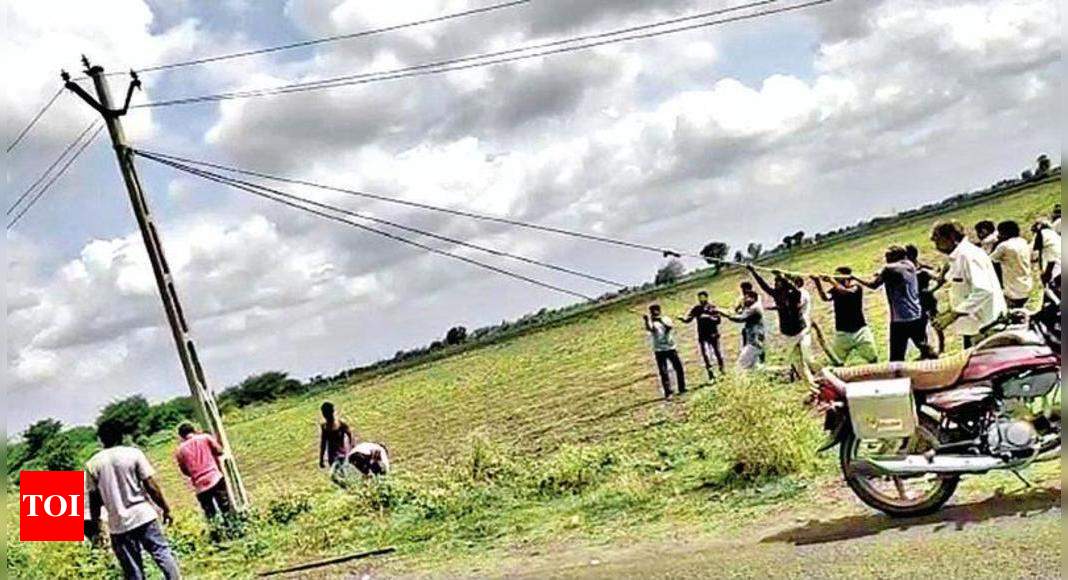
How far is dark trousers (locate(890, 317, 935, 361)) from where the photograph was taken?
1062 cm

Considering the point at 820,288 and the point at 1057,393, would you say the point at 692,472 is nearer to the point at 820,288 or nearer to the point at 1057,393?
the point at 820,288

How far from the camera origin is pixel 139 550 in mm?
8125

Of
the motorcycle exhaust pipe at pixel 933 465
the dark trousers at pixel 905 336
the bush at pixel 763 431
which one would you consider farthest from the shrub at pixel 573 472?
the motorcycle exhaust pipe at pixel 933 465

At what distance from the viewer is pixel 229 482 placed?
41.9 feet

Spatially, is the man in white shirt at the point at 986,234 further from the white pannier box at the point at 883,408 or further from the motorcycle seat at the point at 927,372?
the white pannier box at the point at 883,408

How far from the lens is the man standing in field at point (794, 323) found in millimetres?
12080

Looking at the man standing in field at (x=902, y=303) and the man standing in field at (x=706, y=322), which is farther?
the man standing in field at (x=706, y=322)

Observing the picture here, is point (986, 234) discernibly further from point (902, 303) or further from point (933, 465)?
point (933, 465)

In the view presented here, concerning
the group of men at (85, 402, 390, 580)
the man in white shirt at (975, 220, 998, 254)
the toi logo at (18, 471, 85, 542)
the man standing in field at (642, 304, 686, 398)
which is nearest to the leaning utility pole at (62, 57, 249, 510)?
the toi logo at (18, 471, 85, 542)

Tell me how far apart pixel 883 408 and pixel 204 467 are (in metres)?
8.23

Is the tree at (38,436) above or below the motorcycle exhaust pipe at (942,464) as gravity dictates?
above

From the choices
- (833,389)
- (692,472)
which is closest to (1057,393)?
(833,389)

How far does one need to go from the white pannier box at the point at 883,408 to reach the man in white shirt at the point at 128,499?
4895 mm

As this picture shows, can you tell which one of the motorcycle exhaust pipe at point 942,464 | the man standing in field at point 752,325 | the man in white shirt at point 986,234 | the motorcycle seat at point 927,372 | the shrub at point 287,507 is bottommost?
the motorcycle exhaust pipe at point 942,464
